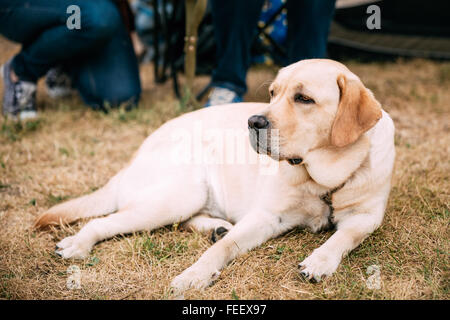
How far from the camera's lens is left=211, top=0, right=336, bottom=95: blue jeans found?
10.7ft

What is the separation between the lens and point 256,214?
6.72 feet

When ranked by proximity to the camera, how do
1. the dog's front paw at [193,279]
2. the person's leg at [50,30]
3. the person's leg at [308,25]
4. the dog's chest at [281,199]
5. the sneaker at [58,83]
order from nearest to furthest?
the dog's front paw at [193,279] < the dog's chest at [281,199] < the person's leg at [308,25] < the person's leg at [50,30] < the sneaker at [58,83]

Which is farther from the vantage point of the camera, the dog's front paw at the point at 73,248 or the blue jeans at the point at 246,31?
the blue jeans at the point at 246,31

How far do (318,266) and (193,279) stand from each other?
0.53 metres

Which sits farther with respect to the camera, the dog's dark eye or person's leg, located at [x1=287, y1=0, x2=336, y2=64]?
person's leg, located at [x1=287, y1=0, x2=336, y2=64]

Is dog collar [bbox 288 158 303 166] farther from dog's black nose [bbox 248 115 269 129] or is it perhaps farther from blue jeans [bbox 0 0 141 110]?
blue jeans [bbox 0 0 141 110]

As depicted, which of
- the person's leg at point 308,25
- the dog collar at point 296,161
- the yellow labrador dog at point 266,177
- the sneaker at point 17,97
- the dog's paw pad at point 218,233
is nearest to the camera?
the yellow labrador dog at point 266,177

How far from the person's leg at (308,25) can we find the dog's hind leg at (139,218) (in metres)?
1.74

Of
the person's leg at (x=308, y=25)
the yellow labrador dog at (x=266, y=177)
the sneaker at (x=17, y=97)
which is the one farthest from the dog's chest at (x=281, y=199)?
the sneaker at (x=17, y=97)

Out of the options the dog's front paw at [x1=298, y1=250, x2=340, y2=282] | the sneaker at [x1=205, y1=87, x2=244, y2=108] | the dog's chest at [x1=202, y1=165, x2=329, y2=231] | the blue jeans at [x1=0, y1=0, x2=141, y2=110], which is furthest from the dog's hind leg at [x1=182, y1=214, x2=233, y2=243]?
the blue jeans at [x1=0, y1=0, x2=141, y2=110]

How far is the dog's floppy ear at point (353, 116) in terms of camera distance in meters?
1.75

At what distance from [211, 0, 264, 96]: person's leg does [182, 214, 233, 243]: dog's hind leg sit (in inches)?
58.1

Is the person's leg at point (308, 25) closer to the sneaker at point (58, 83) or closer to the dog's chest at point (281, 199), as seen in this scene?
the dog's chest at point (281, 199)
